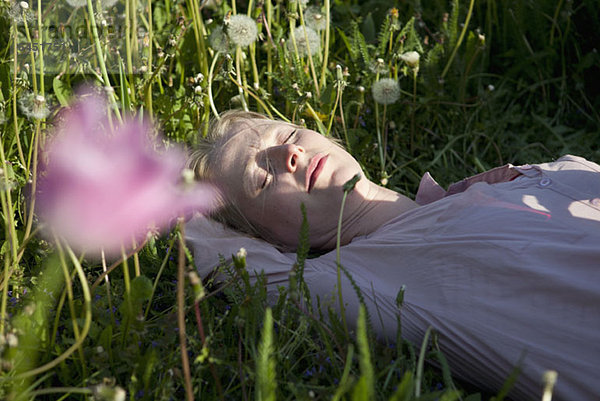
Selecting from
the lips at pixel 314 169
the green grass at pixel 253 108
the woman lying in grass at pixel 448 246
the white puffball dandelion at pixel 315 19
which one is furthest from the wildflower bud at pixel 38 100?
the white puffball dandelion at pixel 315 19

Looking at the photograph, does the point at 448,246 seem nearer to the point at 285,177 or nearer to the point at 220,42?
the point at 285,177

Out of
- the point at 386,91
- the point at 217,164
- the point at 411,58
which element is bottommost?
the point at 217,164

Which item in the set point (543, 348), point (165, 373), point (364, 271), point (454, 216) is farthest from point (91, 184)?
point (543, 348)

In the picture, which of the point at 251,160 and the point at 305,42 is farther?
the point at 305,42

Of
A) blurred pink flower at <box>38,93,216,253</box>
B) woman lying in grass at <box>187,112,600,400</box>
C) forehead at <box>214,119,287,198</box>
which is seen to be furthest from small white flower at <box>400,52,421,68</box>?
blurred pink flower at <box>38,93,216,253</box>

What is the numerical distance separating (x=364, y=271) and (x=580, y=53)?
1.63 metres

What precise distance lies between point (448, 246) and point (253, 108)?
3.53ft

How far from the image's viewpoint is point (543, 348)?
1136 millimetres

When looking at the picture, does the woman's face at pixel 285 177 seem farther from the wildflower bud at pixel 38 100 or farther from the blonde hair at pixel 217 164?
the wildflower bud at pixel 38 100

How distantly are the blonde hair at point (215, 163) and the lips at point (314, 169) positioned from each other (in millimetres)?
187

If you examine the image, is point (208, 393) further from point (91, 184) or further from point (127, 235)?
point (91, 184)

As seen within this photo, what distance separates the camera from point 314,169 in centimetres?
153

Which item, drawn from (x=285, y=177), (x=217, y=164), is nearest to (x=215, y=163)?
(x=217, y=164)

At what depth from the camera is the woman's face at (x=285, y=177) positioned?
1514mm
